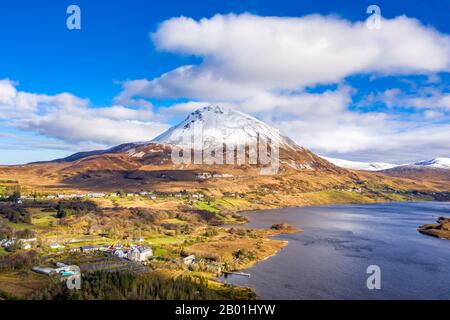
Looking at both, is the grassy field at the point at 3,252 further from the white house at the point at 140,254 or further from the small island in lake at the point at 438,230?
the small island in lake at the point at 438,230

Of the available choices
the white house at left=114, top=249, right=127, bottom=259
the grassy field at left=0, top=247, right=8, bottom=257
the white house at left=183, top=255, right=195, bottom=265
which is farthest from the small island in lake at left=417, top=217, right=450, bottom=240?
the grassy field at left=0, top=247, right=8, bottom=257

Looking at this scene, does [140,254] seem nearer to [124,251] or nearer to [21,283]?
[124,251]

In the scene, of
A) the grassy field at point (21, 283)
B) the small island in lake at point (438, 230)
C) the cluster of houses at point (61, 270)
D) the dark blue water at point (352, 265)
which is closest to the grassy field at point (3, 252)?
the grassy field at point (21, 283)

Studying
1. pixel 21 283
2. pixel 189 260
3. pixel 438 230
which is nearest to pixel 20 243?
pixel 21 283
